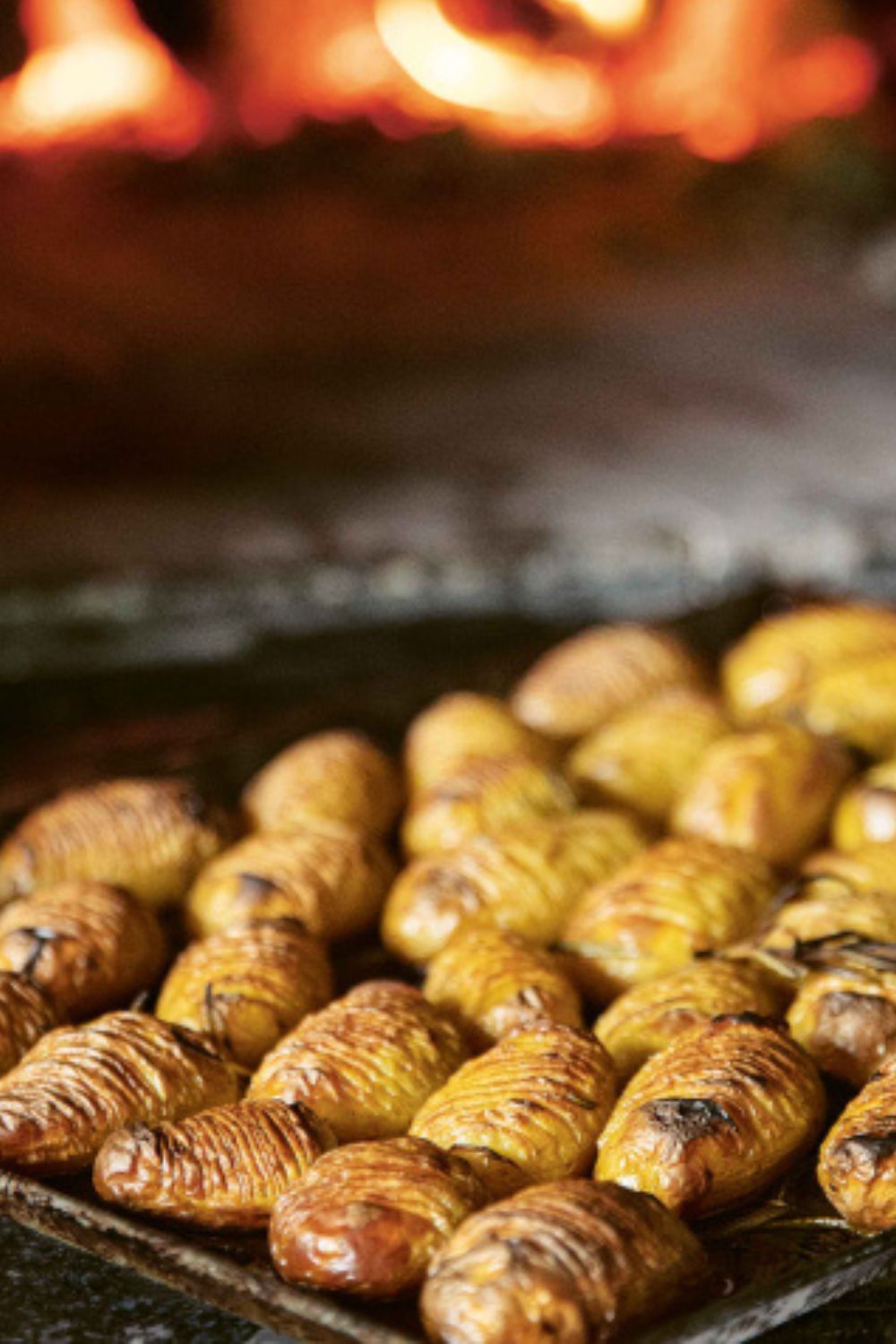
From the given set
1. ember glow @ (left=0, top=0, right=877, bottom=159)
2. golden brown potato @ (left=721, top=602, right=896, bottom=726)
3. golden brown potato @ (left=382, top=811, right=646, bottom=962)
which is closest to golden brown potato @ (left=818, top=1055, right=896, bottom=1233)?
golden brown potato @ (left=382, top=811, right=646, bottom=962)

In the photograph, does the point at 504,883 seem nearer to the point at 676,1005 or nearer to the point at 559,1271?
the point at 676,1005

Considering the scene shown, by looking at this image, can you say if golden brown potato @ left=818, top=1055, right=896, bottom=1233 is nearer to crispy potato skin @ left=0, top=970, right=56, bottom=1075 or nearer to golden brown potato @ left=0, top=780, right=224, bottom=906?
crispy potato skin @ left=0, top=970, right=56, bottom=1075

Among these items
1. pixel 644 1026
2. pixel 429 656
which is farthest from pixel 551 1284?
pixel 429 656

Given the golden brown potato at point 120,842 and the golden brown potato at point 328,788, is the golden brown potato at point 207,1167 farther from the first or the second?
the golden brown potato at point 328,788

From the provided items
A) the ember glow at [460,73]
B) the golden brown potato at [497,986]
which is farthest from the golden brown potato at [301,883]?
the ember glow at [460,73]

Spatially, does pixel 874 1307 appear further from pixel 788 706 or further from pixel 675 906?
pixel 788 706

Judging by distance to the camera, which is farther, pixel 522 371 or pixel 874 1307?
pixel 522 371
